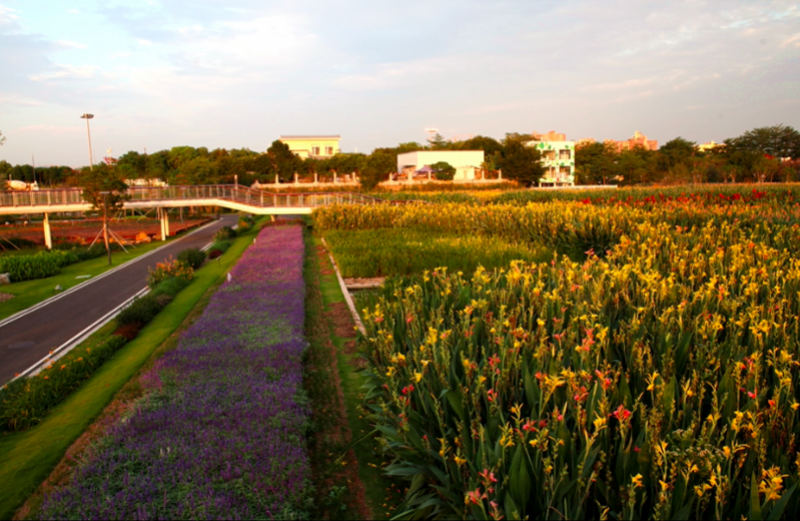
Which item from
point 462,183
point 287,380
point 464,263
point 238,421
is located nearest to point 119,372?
point 287,380

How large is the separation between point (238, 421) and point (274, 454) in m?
0.81

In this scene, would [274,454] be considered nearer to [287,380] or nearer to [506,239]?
[287,380]

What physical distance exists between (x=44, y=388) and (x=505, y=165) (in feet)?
239

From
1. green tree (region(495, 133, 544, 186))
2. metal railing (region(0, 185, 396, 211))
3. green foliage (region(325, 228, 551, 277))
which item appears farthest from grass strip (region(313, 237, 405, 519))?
green tree (region(495, 133, 544, 186))

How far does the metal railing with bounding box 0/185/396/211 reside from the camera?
3350cm

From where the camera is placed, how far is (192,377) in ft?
22.2

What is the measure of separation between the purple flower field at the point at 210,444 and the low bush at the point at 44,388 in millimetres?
1969

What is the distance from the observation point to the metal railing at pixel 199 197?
33.5 metres

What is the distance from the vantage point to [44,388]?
8.17 metres

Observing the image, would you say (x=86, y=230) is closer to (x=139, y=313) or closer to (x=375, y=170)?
(x=375, y=170)

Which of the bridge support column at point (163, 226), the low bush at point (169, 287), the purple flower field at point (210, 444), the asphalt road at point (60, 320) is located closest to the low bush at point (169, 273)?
the low bush at point (169, 287)

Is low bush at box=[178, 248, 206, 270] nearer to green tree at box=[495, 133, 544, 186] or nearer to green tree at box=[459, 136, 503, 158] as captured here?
green tree at box=[495, 133, 544, 186]

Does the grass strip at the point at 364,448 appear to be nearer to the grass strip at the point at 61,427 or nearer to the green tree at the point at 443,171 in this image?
the grass strip at the point at 61,427

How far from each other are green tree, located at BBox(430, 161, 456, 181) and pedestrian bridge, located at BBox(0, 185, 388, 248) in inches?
1608
